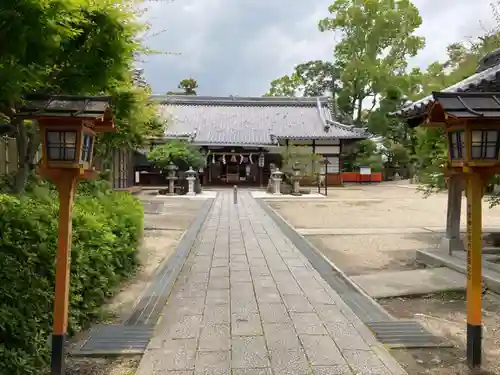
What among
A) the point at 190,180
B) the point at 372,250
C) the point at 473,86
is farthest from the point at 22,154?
the point at 190,180

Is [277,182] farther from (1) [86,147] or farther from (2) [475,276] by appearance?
(1) [86,147]

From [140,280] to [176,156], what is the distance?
17.3m

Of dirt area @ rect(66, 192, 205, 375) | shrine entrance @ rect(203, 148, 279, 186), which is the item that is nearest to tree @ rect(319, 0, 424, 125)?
shrine entrance @ rect(203, 148, 279, 186)

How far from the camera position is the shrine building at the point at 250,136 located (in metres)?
28.8

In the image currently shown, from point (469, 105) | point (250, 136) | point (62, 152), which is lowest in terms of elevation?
point (62, 152)

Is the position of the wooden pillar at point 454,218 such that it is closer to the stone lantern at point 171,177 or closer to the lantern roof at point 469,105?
the lantern roof at point 469,105

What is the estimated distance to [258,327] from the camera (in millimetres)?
3840

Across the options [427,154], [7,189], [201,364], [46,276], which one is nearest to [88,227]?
[46,276]

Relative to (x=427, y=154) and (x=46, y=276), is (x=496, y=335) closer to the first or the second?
(x=46, y=276)

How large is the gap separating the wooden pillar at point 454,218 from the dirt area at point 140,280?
470cm

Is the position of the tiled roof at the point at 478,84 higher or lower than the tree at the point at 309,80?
lower

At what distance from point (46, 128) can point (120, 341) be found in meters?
1.86

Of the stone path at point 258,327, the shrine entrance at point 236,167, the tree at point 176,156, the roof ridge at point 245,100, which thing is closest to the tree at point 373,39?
the roof ridge at point 245,100

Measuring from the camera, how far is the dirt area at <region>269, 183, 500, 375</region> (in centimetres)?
334
